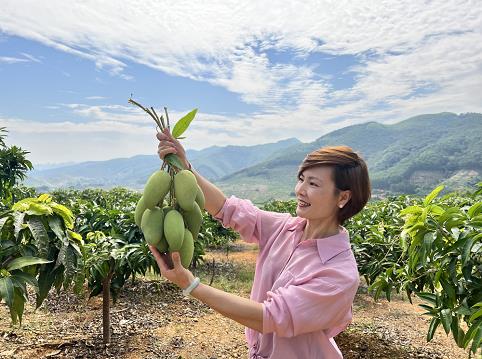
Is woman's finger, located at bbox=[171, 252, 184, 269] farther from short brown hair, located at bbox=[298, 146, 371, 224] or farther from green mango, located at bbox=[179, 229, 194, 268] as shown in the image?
short brown hair, located at bbox=[298, 146, 371, 224]

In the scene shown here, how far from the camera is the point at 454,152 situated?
144 meters

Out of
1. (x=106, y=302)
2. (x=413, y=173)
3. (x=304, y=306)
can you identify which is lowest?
(x=413, y=173)

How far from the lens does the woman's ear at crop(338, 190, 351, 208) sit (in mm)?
1702

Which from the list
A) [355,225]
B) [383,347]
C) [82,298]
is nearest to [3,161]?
[82,298]

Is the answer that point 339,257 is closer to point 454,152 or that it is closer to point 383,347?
point 383,347

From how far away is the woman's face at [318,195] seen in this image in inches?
66.0

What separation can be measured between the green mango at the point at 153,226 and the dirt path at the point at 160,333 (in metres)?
4.06

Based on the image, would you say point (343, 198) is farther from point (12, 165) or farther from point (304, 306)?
point (12, 165)

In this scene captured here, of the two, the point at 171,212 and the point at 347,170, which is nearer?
the point at 171,212

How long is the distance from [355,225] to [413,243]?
13.7 feet

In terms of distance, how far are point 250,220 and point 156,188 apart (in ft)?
2.75

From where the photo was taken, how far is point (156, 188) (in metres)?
1.26

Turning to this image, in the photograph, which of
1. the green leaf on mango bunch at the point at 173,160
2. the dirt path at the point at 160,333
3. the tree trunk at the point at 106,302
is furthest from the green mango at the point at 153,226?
the dirt path at the point at 160,333

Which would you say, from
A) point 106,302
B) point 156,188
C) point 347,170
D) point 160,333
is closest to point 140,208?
point 156,188
